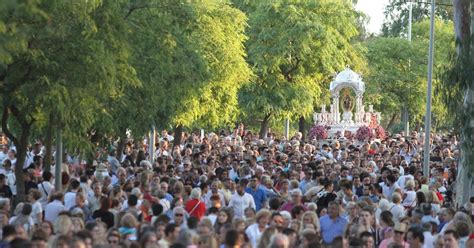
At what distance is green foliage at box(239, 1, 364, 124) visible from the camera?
62531mm

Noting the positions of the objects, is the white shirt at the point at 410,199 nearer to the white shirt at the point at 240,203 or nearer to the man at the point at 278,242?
the white shirt at the point at 240,203

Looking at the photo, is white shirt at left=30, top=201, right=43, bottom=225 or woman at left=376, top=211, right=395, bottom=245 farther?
white shirt at left=30, top=201, right=43, bottom=225

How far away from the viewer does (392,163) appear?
34.2 metres

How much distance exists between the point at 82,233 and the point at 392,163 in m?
20.1

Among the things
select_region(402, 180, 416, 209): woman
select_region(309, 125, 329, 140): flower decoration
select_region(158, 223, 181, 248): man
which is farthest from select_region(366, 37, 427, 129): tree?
select_region(158, 223, 181, 248): man

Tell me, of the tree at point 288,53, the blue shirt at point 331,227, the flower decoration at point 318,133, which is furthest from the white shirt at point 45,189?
the flower decoration at point 318,133

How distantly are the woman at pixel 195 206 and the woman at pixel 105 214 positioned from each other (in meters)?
1.49

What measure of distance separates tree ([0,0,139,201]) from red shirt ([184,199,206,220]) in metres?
3.93

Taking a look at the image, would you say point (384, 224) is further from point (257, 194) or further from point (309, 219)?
point (257, 194)

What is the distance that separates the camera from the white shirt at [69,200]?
21297 mm

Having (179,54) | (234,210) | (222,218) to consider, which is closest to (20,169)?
(234,210)

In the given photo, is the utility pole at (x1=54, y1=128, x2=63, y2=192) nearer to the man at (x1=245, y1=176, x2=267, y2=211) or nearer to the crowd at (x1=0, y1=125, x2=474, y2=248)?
the crowd at (x1=0, y1=125, x2=474, y2=248)

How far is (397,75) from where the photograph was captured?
3093 inches

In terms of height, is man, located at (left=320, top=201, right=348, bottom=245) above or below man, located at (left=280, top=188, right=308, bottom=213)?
below
